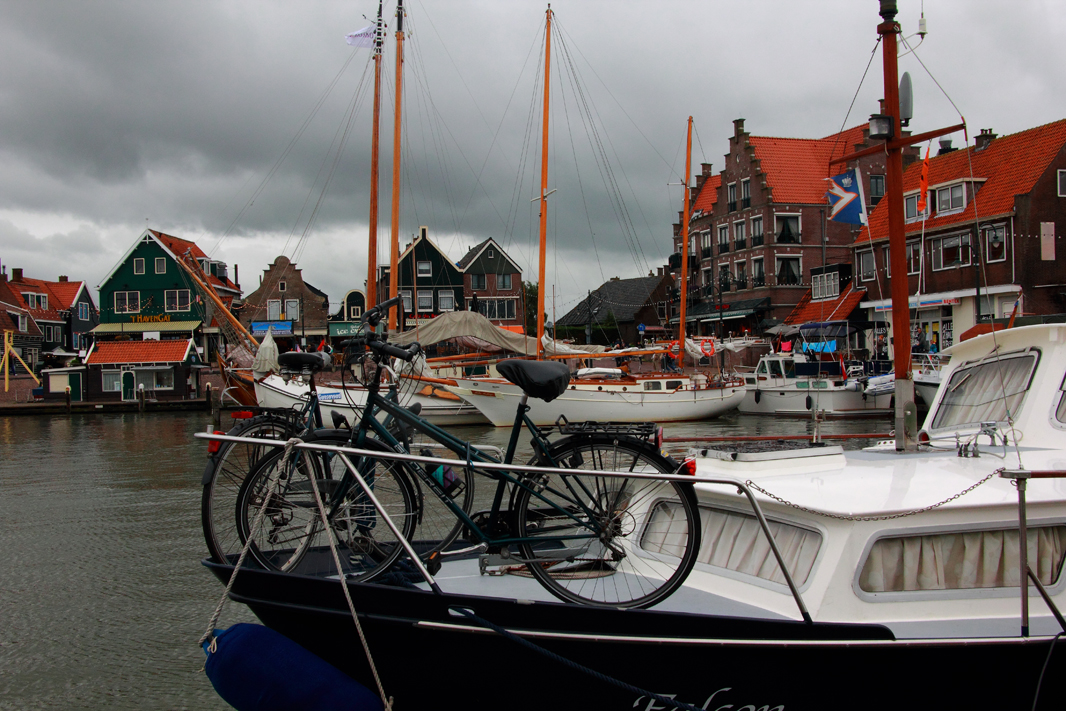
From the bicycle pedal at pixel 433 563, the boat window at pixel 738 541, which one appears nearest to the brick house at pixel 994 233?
the boat window at pixel 738 541

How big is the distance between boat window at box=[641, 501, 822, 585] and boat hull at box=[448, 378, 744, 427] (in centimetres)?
2131

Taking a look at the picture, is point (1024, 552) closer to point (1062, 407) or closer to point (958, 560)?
point (958, 560)

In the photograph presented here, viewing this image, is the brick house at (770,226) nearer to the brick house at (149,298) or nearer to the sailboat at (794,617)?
the brick house at (149,298)

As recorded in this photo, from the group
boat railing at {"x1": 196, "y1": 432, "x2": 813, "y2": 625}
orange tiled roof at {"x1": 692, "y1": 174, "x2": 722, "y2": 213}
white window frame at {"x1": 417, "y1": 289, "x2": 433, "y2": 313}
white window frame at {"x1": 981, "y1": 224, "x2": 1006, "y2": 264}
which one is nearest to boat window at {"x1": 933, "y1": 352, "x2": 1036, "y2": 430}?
boat railing at {"x1": 196, "y1": 432, "x2": 813, "y2": 625}

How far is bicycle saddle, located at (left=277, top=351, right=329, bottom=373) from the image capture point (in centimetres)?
465

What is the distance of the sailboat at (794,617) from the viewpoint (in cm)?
370

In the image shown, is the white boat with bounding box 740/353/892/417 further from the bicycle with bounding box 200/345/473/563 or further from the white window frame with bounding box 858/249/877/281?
the bicycle with bounding box 200/345/473/563

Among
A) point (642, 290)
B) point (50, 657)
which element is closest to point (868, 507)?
point (50, 657)

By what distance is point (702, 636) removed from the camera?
3.68 m

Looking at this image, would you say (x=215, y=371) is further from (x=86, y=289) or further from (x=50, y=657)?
(x=50, y=657)

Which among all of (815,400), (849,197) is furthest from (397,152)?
(849,197)

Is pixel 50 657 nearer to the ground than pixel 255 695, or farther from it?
nearer to the ground

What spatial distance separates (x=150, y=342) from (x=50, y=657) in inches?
1653

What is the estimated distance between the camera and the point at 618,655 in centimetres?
371
